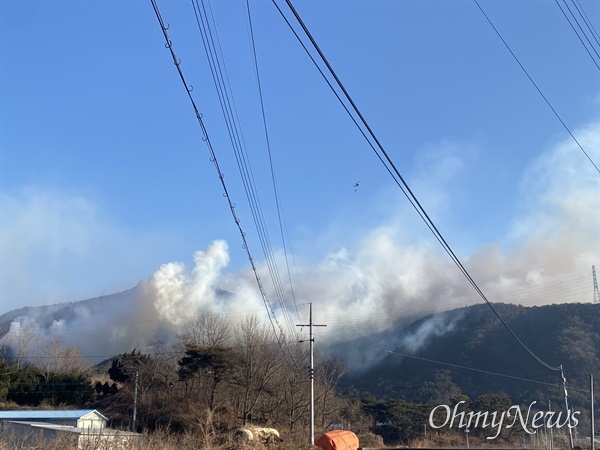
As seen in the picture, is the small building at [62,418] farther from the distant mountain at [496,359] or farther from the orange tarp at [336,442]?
the distant mountain at [496,359]

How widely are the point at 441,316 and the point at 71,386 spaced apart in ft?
313

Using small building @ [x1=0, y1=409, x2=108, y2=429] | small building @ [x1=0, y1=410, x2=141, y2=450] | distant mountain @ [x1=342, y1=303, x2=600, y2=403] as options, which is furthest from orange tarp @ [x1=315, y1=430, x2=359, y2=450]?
distant mountain @ [x1=342, y1=303, x2=600, y2=403]

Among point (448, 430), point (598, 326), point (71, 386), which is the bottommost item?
point (448, 430)

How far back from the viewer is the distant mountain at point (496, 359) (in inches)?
3278

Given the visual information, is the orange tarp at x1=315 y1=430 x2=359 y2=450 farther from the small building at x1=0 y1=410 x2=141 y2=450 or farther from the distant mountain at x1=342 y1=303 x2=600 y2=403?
the distant mountain at x1=342 y1=303 x2=600 y2=403

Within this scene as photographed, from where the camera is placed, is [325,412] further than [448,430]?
No

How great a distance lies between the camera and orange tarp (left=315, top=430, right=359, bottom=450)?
3356 centimetres

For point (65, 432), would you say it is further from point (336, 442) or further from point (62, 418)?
point (62, 418)

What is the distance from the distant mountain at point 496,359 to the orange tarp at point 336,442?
45850 millimetres

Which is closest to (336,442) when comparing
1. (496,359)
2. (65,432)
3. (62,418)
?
(65,432)

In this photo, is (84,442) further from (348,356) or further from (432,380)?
(348,356)

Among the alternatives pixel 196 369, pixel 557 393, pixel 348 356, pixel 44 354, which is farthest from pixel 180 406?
pixel 348 356

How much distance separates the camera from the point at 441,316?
143 m

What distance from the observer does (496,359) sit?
102m
